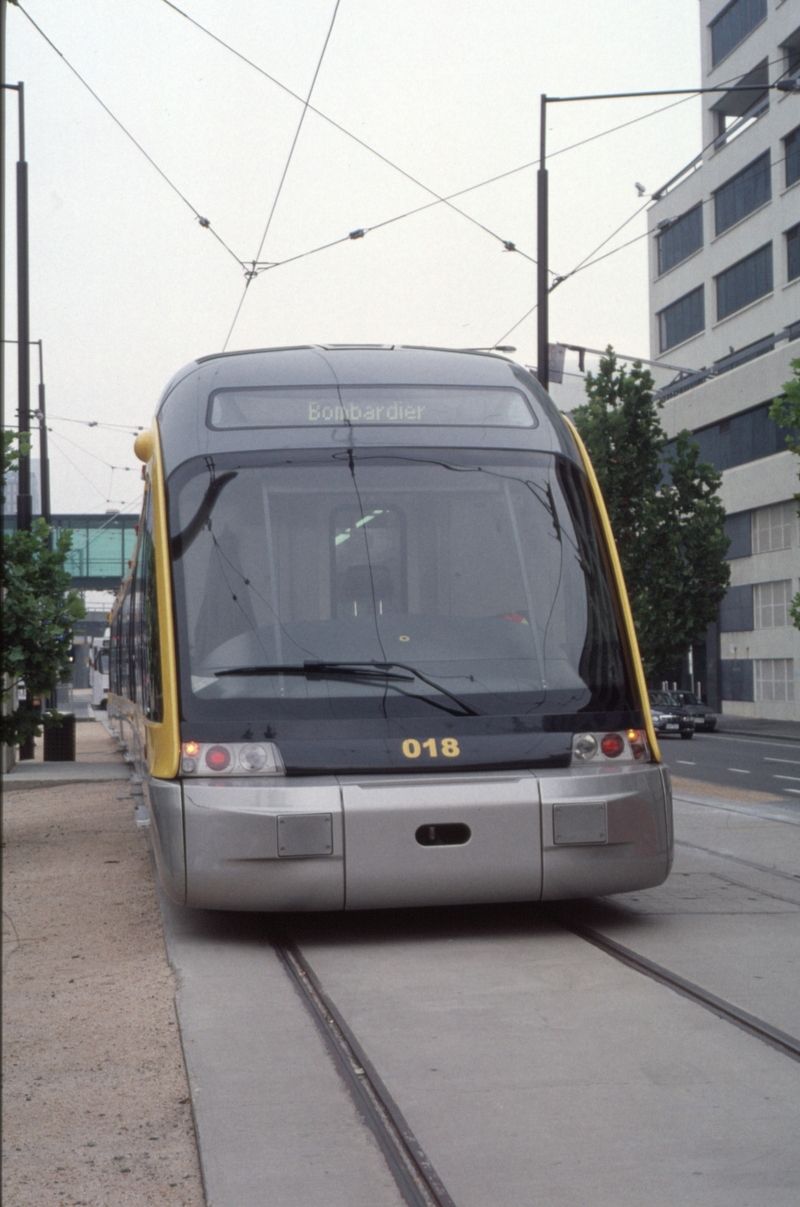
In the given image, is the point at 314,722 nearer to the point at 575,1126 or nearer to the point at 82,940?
the point at 82,940

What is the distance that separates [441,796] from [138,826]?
742cm

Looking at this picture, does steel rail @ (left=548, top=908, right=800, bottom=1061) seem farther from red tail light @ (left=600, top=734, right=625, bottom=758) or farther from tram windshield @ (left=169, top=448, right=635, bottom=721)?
tram windshield @ (left=169, top=448, right=635, bottom=721)

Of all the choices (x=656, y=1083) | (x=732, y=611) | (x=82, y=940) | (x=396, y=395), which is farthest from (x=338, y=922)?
(x=732, y=611)

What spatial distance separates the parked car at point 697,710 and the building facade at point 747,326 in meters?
7.58

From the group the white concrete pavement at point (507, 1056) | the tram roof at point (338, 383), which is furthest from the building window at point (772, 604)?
the white concrete pavement at point (507, 1056)

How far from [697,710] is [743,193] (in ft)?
75.7

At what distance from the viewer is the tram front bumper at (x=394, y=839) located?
7.19 m

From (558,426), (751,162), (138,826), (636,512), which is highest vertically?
(751,162)

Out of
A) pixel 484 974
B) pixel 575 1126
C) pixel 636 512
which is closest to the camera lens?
pixel 575 1126

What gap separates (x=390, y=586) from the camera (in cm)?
795

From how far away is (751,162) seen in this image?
54844 millimetres

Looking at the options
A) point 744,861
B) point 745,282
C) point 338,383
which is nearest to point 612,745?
point 338,383

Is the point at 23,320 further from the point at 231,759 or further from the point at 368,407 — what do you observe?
the point at 231,759

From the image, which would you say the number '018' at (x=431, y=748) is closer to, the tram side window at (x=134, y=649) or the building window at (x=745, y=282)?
the tram side window at (x=134, y=649)
